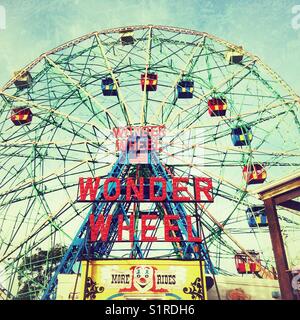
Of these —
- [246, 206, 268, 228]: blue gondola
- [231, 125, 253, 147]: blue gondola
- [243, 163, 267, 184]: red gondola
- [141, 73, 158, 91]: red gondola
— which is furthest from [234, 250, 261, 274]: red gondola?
[141, 73, 158, 91]: red gondola

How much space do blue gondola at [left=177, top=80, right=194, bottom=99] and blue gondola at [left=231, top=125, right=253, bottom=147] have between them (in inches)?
140

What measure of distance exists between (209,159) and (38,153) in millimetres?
9308

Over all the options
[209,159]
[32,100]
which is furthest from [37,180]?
[209,159]

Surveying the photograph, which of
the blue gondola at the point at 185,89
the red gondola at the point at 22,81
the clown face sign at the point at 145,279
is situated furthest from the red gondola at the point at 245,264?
the red gondola at the point at 22,81

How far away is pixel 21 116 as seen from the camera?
19.6m

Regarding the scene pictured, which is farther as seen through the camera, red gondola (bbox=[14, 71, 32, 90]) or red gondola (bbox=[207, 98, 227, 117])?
red gondola (bbox=[14, 71, 32, 90])

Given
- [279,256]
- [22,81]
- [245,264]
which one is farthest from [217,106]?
[22,81]

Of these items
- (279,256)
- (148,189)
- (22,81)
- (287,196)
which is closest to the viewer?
(279,256)

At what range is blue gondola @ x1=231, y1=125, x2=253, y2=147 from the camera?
18172 mm

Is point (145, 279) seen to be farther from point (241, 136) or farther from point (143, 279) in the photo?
point (241, 136)

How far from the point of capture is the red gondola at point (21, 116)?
19578 mm

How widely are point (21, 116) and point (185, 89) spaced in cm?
968

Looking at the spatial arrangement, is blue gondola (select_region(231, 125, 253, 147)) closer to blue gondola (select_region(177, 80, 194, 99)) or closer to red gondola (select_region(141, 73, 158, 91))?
blue gondola (select_region(177, 80, 194, 99))
